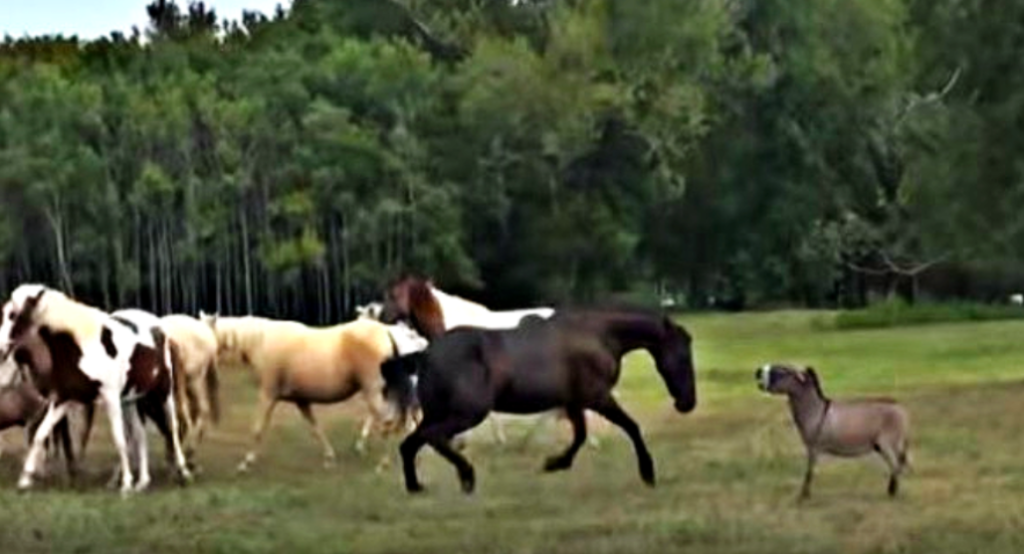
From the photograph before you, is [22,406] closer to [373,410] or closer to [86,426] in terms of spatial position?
[86,426]

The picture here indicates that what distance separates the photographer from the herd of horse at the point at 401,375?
59.5 ft

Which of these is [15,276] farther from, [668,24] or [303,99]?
[668,24]

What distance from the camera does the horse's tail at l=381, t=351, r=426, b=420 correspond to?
1966 cm

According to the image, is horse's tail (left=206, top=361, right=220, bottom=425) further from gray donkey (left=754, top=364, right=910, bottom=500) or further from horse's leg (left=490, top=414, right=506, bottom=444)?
gray donkey (left=754, top=364, right=910, bottom=500)

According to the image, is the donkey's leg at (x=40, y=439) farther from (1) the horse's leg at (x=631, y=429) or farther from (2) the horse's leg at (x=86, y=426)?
(1) the horse's leg at (x=631, y=429)

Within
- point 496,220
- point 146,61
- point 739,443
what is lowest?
point 739,443

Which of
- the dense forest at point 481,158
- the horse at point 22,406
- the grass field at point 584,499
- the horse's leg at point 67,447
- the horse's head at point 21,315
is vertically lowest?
the grass field at point 584,499

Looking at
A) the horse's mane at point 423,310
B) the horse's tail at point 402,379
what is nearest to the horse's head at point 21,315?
the horse's tail at point 402,379

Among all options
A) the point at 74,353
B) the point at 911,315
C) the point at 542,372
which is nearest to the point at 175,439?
the point at 74,353

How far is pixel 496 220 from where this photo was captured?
72.4 metres

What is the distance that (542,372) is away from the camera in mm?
18562

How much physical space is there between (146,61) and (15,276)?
10.2m

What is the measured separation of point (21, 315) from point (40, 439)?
103 cm

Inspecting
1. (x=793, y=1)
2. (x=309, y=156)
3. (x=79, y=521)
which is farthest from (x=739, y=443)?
(x=793, y=1)
